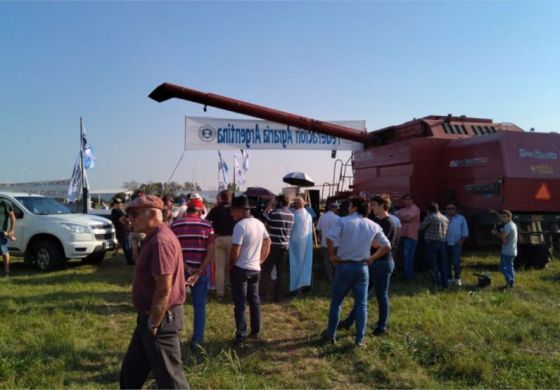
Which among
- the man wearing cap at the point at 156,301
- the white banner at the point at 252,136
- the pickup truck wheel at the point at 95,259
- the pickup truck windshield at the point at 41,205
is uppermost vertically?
the white banner at the point at 252,136

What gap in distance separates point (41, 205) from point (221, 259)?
18.1 feet

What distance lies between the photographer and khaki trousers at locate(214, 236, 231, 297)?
712 centimetres

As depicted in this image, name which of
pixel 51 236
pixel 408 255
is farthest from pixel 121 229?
pixel 408 255

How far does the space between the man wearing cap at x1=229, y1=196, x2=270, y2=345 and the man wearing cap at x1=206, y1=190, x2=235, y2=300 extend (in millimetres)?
1648

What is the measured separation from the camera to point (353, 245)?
4.84 meters

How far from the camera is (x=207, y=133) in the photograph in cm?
1419

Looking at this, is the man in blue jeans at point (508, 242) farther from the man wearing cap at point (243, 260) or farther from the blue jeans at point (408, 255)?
the man wearing cap at point (243, 260)

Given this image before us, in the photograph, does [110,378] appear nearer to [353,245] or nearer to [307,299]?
[353,245]

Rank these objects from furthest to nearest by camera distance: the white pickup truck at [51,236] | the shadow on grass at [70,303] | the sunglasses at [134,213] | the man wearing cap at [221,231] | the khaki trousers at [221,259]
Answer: the white pickup truck at [51,236], the khaki trousers at [221,259], the man wearing cap at [221,231], the shadow on grass at [70,303], the sunglasses at [134,213]

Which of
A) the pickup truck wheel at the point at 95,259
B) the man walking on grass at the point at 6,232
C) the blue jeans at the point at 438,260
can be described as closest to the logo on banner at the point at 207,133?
the pickup truck wheel at the point at 95,259

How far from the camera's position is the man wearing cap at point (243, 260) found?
5000 millimetres

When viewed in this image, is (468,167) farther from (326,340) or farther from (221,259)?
(326,340)

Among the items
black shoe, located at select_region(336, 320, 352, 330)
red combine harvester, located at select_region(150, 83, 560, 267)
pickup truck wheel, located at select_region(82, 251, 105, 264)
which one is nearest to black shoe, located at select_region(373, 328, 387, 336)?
black shoe, located at select_region(336, 320, 352, 330)

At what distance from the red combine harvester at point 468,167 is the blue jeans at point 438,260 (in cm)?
125
